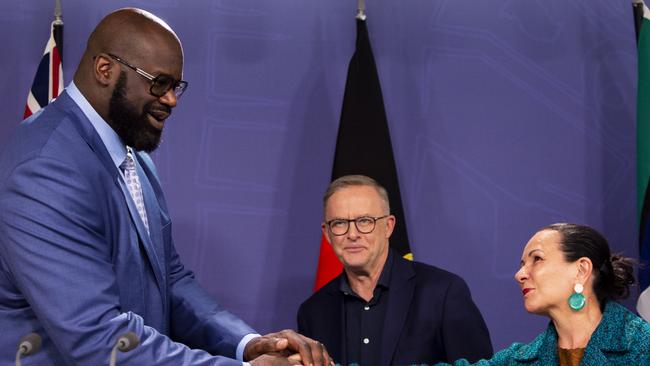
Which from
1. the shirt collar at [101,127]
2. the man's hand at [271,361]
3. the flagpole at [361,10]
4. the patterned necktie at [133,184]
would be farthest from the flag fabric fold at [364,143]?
the shirt collar at [101,127]

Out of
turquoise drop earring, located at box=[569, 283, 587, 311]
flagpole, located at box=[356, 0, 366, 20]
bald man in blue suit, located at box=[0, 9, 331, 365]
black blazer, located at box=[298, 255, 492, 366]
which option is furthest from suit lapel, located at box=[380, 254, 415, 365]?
flagpole, located at box=[356, 0, 366, 20]

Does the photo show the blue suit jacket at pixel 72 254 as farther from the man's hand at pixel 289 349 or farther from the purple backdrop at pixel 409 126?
the purple backdrop at pixel 409 126

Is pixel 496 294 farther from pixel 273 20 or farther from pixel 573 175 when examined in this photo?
pixel 273 20

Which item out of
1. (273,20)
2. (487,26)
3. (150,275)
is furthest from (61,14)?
(150,275)

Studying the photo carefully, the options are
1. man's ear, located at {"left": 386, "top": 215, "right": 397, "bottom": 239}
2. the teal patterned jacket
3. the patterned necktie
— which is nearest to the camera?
the patterned necktie

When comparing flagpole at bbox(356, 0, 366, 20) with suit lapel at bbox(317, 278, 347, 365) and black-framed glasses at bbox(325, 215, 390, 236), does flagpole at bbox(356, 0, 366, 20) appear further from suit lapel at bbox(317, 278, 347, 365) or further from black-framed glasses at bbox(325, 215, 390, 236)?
suit lapel at bbox(317, 278, 347, 365)

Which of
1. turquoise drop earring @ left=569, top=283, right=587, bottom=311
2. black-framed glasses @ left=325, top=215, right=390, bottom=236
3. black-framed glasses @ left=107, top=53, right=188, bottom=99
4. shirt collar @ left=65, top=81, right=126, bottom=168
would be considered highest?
black-framed glasses @ left=107, top=53, right=188, bottom=99

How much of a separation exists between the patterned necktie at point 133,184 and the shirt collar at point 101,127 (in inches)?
3.1

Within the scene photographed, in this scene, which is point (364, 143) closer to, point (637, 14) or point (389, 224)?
point (389, 224)

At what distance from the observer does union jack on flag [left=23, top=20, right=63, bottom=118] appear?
437 cm

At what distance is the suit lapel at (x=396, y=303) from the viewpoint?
3.66m

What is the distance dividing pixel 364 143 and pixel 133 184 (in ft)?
6.35

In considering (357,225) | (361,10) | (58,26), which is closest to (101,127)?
(357,225)

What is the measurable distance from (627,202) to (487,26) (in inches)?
42.8
